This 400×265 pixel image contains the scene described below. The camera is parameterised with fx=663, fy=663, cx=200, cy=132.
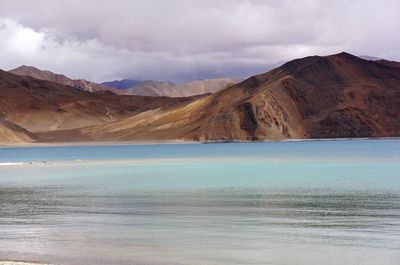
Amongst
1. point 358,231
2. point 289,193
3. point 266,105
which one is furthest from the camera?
point 266,105

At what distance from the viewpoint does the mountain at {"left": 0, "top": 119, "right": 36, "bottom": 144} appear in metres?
168

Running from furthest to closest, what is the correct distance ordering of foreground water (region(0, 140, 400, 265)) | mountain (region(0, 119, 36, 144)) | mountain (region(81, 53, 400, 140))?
mountain (region(81, 53, 400, 140)) → mountain (region(0, 119, 36, 144)) → foreground water (region(0, 140, 400, 265))

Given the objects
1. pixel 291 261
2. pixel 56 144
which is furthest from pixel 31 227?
pixel 56 144

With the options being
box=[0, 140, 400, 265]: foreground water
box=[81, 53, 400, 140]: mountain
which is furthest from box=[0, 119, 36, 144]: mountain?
box=[0, 140, 400, 265]: foreground water

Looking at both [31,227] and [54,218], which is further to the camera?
[54,218]

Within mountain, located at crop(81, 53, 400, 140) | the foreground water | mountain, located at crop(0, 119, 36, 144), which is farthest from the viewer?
mountain, located at crop(81, 53, 400, 140)

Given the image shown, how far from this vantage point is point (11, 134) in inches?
6845

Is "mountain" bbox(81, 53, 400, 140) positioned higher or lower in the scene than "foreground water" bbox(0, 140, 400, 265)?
higher

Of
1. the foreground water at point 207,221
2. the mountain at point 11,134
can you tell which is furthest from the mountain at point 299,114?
the foreground water at point 207,221

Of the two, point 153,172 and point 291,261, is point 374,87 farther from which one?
point 291,261

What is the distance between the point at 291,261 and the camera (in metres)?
18.4

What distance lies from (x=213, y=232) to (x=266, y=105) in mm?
159689

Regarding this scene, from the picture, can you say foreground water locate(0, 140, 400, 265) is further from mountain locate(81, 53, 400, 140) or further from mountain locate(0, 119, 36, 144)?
mountain locate(81, 53, 400, 140)

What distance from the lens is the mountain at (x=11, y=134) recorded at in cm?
16825
